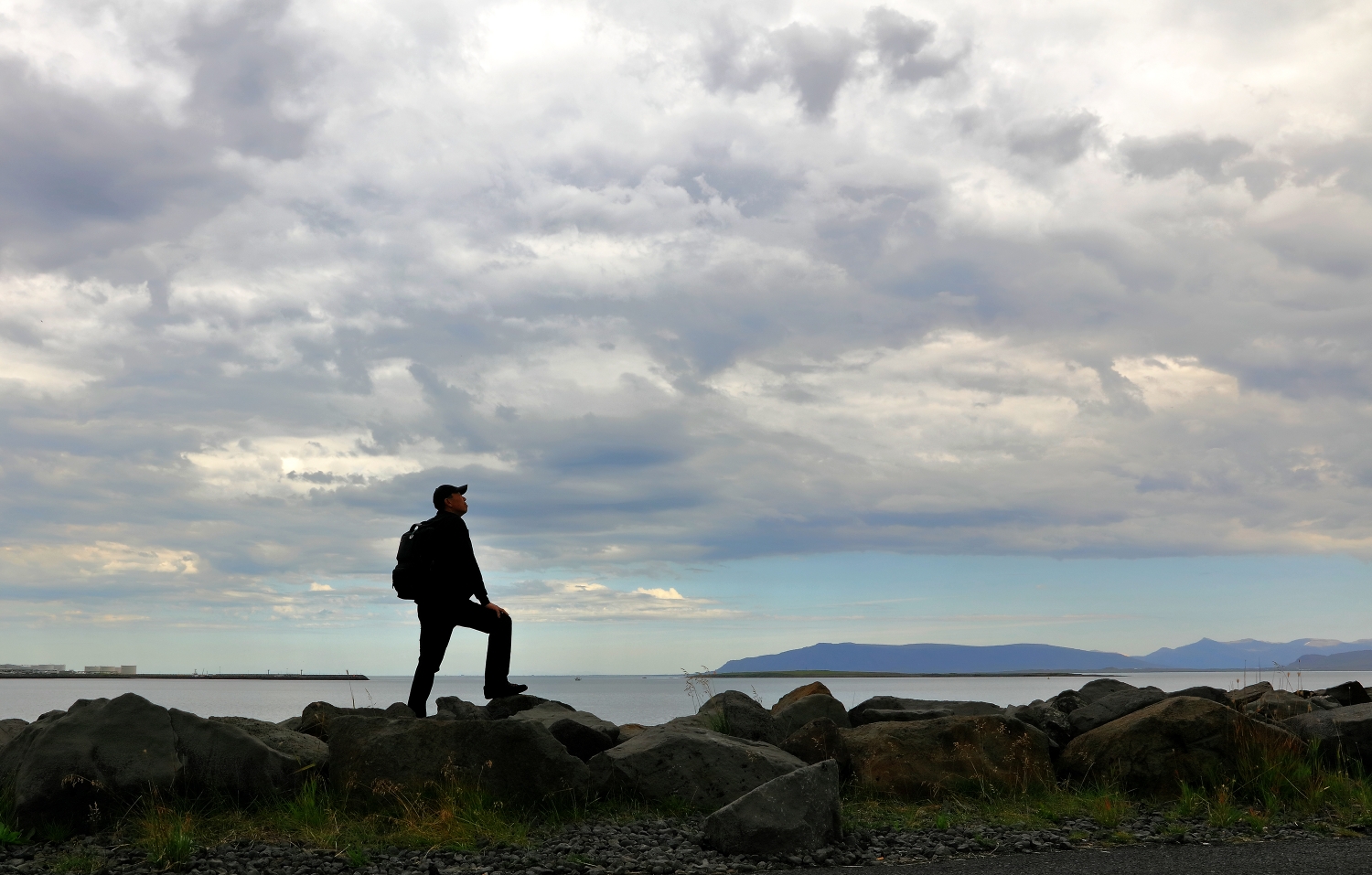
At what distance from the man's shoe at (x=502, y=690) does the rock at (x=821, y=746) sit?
3.01 metres

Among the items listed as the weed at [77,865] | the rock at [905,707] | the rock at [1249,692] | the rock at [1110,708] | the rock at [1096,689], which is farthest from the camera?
the rock at [1249,692]

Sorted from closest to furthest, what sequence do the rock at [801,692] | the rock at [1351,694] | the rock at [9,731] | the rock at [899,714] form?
the rock at [9,731] → the rock at [899,714] → the rock at [801,692] → the rock at [1351,694]

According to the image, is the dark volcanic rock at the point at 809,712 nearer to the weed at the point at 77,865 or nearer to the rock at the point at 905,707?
the rock at the point at 905,707

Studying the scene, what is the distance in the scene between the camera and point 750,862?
7055 millimetres

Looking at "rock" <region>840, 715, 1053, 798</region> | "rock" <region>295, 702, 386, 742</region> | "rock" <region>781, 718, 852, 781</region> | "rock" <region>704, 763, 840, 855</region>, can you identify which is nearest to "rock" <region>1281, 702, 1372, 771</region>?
"rock" <region>840, 715, 1053, 798</region>

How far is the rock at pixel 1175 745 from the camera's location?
9.60 meters

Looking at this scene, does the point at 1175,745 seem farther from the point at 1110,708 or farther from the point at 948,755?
the point at 948,755

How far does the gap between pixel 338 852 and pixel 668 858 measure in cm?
226

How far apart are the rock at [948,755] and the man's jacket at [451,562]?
397 cm

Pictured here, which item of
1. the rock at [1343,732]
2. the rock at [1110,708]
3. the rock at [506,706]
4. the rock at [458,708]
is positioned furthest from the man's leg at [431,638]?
the rock at [1343,732]

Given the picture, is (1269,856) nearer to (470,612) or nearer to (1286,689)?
(470,612)

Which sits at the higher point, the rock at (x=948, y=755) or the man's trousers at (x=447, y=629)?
the man's trousers at (x=447, y=629)

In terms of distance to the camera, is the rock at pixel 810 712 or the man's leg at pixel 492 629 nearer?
the man's leg at pixel 492 629

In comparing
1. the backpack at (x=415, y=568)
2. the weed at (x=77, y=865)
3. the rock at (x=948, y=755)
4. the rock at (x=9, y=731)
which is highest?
the backpack at (x=415, y=568)
